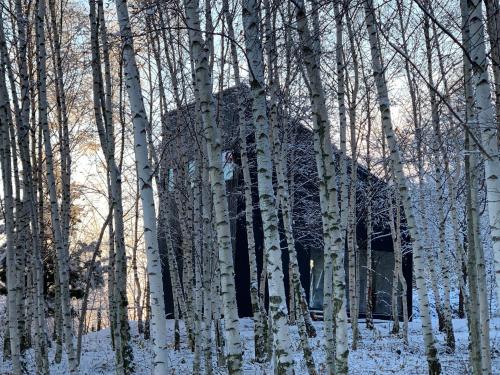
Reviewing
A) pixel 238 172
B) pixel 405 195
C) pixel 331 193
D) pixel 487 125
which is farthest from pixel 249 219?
pixel 238 172

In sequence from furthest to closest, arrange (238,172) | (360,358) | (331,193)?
(238,172) → (360,358) → (331,193)

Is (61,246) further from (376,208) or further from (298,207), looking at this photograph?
(376,208)

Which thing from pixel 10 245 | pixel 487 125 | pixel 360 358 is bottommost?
pixel 360 358

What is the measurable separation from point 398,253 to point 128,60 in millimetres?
10442

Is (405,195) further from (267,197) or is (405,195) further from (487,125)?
(487,125)

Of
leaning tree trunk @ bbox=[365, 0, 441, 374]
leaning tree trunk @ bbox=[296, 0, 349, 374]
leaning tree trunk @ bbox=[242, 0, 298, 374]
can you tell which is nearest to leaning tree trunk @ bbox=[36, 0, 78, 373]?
leaning tree trunk @ bbox=[242, 0, 298, 374]

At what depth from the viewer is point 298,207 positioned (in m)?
18.9

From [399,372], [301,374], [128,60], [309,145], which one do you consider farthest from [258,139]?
[309,145]

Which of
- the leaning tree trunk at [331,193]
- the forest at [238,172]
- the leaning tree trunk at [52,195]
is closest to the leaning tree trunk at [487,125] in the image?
the forest at [238,172]

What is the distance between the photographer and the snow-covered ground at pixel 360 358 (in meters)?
10.4

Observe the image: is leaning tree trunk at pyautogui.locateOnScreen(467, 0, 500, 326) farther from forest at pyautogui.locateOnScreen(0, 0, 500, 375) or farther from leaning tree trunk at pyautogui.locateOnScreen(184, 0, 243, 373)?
leaning tree trunk at pyautogui.locateOnScreen(184, 0, 243, 373)

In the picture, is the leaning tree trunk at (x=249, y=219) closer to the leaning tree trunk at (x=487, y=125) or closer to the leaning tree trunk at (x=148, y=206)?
the leaning tree trunk at (x=148, y=206)

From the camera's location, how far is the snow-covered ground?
10398mm

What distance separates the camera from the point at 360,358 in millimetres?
11523
